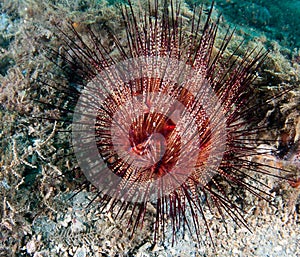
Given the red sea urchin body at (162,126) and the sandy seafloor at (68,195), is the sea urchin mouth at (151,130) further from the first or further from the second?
the sandy seafloor at (68,195)

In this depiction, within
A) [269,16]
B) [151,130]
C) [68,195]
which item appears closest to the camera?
[151,130]

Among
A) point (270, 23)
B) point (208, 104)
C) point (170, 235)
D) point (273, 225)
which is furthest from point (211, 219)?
point (270, 23)

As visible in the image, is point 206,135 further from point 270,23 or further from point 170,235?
point 270,23

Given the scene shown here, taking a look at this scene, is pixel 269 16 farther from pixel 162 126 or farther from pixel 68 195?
pixel 68 195

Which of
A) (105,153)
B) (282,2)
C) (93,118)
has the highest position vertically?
(282,2)

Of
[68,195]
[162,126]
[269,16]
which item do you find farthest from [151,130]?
[269,16]

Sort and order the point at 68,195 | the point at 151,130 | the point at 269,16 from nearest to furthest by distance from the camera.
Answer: the point at 151,130 → the point at 68,195 → the point at 269,16

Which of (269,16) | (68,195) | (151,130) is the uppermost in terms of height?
(269,16)

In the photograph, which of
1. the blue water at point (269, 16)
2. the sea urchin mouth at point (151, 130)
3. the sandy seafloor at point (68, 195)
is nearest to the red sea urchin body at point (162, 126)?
the sea urchin mouth at point (151, 130)

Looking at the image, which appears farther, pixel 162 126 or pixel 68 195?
pixel 68 195
